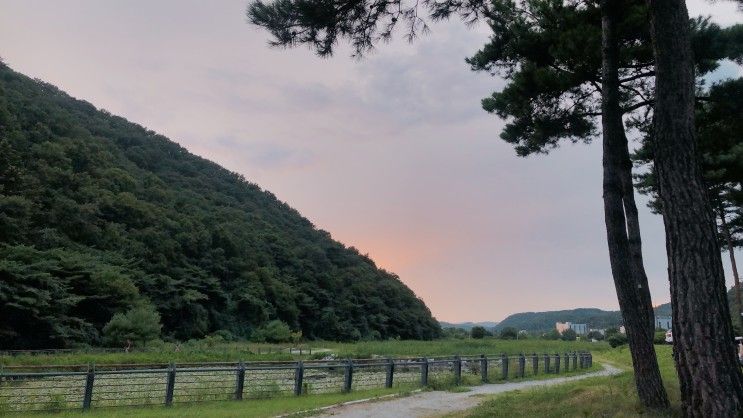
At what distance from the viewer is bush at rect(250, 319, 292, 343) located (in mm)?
59006

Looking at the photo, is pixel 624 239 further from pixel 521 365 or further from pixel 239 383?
pixel 521 365

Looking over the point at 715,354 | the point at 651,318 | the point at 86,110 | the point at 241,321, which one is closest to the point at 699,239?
the point at 715,354

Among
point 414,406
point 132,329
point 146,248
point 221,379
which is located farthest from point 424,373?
point 146,248

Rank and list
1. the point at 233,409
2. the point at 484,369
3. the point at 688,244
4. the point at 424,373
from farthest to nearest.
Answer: the point at 484,369 < the point at 424,373 < the point at 233,409 < the point at 688,244

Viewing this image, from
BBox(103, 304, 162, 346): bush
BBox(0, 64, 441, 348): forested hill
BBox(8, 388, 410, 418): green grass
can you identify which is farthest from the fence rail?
BBox(0, 64, 441, 348): forested hill

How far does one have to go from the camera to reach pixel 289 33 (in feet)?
27.5

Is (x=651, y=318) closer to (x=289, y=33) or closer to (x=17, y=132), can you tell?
(x=289, y=33)

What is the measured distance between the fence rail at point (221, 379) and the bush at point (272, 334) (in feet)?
125

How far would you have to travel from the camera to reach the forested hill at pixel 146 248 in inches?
1406

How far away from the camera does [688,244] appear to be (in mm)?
5934

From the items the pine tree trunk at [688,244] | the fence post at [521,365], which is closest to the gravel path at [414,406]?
the pine tree trunk at [688,244]

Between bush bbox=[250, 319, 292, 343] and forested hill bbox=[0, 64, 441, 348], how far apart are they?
2.14 m

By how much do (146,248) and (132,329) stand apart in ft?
65.3

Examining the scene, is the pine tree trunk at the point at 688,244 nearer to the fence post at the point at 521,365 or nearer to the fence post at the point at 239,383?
the fence post at the point at 239,383
